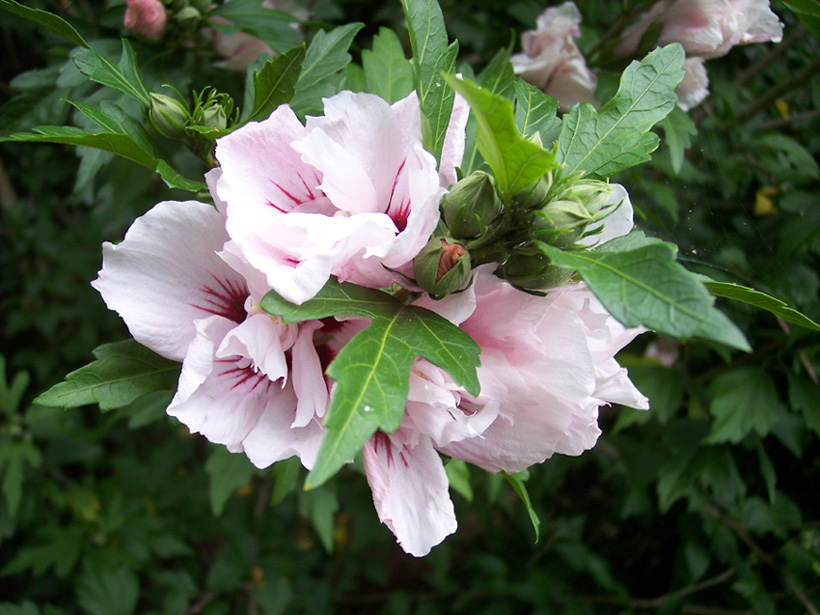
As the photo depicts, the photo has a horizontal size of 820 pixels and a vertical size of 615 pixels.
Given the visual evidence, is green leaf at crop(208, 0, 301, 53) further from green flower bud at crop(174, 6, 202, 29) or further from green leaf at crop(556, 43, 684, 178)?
green leaf at crop(556, 43, 684, 178)

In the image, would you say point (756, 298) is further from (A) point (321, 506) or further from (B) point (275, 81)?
(A) point (321, 506)

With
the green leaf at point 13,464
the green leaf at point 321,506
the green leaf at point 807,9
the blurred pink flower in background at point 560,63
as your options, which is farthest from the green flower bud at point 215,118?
the green leaf at point 13,464

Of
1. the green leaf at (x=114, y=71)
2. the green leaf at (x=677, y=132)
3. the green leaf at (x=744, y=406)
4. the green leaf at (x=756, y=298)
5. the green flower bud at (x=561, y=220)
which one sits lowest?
the green leaf at (x=744, y=406)

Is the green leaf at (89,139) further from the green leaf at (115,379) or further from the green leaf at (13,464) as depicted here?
the green leaf at (13,464)

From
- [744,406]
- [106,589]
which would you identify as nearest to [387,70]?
[744,406]

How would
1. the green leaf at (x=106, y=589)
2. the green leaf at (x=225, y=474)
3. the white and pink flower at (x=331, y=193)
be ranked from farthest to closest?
the green leaf at (x=106, y=589), the green leaf at (x=225, y=474), the white and pink flower at (x=331, y=193)

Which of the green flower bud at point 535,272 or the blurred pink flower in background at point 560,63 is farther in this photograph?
the blurred pink flower in background at point 560,63

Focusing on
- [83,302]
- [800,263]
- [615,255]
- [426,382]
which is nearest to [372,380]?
[426,382]
